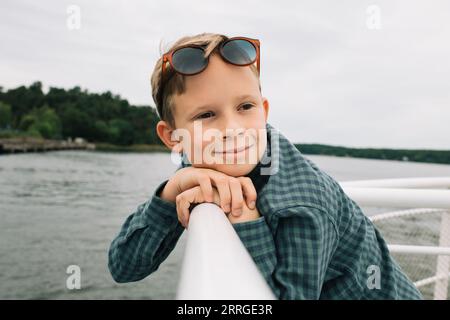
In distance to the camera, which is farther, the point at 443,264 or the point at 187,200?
the point at 443,264

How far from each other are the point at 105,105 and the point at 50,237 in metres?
56.9

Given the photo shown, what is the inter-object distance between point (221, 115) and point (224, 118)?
0.04 feet

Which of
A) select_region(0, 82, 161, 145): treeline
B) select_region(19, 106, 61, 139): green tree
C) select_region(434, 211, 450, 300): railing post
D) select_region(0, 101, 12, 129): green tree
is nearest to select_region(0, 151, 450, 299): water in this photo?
select_region(434, 211, 450, 300): railing post

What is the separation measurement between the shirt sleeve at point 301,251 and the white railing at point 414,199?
1.38 feet

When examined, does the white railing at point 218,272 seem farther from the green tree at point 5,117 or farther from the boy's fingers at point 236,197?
the green tree at point 5,117

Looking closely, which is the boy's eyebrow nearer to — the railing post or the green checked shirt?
the green checked shirt

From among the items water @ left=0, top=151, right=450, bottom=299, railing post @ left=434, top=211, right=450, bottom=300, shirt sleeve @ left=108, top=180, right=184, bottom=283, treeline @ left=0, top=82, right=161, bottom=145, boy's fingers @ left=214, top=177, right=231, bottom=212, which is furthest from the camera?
treeline @ left=0, top=82, right=161, bottom=145

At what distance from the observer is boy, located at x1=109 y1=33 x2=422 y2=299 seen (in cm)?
87

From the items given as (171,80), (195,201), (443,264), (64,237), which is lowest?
(64,237)

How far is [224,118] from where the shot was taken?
98 centimetres

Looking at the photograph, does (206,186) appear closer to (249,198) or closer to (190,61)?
(249,198)

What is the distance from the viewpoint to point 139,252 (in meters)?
1.09

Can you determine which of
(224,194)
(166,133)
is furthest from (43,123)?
(224,194)

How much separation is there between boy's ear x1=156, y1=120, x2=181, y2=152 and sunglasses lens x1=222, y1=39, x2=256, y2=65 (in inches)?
12.1
